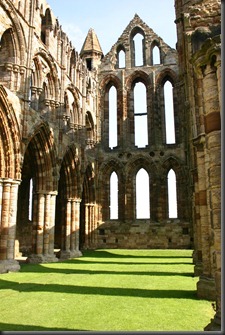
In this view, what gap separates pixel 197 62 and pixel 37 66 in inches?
499

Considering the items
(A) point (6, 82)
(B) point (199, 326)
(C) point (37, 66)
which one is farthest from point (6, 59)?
(B) point (199, 326)

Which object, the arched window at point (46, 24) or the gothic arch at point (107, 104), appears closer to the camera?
the arched window at point (46, 24)

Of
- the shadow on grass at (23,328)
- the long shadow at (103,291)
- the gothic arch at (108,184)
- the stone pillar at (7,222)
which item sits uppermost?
the gothic arch at (108,184)

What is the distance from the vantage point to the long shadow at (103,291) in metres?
7.14

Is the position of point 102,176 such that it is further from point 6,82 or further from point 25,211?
point 6,82

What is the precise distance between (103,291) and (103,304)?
1.38 metres

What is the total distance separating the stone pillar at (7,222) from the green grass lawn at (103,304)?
2305 mm

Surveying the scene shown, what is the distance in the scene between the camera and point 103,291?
7.70 m

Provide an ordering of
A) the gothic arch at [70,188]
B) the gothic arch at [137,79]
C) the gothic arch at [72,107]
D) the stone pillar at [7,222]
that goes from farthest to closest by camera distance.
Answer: the gothic arch at [137,79]
the gothic arch at [72,107]
the gothic arch at [70,188]
the stone pillar at [7,222]

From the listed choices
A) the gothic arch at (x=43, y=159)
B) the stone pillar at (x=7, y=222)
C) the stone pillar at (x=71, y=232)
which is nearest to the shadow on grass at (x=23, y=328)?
the stone pillar at (x=7, y=222)

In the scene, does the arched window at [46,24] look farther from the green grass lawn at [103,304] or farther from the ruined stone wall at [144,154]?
the green grass lawn at [103,304]

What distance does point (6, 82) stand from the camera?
13.6 m

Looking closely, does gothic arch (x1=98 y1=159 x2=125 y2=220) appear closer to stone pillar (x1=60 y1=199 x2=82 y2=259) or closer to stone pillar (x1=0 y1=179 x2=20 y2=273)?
stone pillar (x1=60 y1=199 x2=82 y2=259)

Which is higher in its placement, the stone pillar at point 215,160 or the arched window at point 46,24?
the arched window at point 46,24
